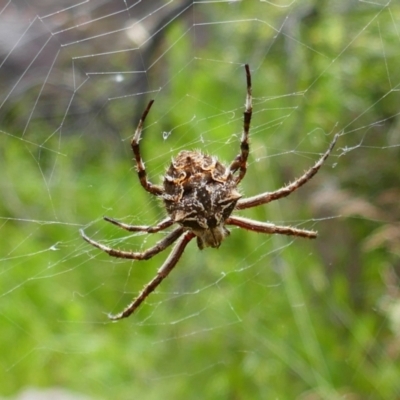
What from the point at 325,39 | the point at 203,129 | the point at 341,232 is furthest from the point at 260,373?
the point at 325,39

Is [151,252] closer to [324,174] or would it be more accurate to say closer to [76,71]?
[324,174]

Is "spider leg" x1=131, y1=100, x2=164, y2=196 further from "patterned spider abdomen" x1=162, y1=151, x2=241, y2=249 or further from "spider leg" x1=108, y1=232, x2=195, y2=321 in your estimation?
"spider leg" x1=108, y1=232, x2=195, y2=321

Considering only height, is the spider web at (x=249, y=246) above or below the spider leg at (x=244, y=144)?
below

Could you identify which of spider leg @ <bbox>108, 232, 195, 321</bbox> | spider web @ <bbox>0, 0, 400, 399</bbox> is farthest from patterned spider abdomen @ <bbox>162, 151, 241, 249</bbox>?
A: spider web @ <bbox>0, 0, 400, 399</bbox>

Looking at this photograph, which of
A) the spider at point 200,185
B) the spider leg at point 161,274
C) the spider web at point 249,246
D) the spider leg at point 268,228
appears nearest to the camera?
the spider at point 200,185

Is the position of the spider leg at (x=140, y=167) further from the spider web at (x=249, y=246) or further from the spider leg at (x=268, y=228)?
the spider web at (x=249, y=246)

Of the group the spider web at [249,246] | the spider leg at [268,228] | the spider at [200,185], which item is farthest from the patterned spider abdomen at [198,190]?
the spider web at [249,246]
